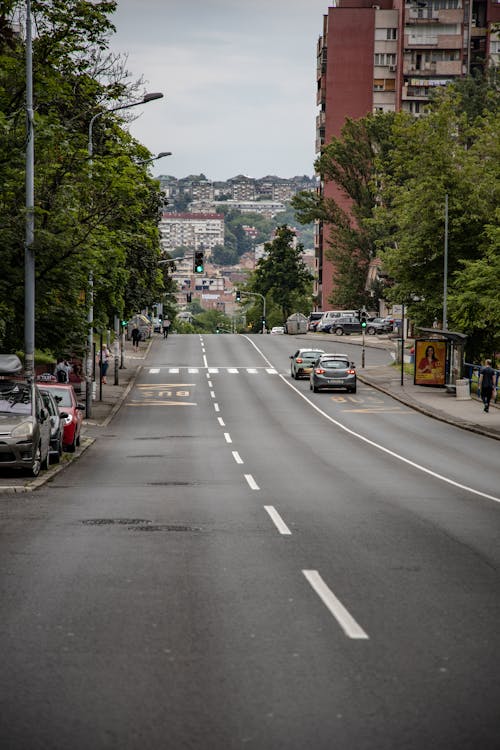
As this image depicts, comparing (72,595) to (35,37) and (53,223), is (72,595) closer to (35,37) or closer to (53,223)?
(53,223)

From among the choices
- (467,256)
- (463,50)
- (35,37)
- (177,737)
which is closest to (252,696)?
(177,737)

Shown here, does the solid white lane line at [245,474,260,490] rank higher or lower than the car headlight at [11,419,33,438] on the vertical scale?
lower

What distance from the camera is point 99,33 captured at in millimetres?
25844

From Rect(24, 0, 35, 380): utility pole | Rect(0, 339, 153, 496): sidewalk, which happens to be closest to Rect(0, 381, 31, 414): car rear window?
Rect(24, 0, 35, 380): utility pole

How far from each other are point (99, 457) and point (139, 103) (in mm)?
11097

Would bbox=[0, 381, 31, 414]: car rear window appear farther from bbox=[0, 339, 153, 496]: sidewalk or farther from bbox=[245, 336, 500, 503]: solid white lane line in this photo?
bbox=[245, 336, 500, 503]: solid white lane line

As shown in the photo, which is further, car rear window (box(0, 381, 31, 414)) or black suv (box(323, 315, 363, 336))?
black suv (box(323, 315, 363, 336))

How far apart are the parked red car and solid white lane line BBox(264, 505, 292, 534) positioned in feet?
35.1

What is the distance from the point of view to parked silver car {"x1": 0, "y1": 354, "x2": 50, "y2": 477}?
58.0 feet

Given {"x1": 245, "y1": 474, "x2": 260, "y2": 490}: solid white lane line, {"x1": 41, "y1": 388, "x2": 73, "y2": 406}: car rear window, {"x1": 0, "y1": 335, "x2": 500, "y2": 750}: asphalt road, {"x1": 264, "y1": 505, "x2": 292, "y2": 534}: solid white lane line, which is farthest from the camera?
{"x1": 41, "y1": 388, "x2": 73, "y2": 406}: car rear window

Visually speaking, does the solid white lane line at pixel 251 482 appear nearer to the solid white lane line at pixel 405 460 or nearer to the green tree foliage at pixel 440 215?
the solid white lane line at pixel 405 460

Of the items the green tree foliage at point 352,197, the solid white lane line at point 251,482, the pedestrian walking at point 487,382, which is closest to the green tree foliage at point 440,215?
the pedestrian walking at point 487,382


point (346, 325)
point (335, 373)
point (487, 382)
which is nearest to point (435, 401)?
point (335, 373)

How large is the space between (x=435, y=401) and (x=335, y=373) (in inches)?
224
